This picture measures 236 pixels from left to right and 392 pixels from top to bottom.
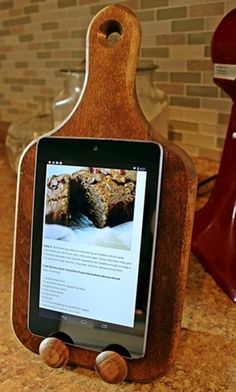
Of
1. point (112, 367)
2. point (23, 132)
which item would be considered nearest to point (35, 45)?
point (23, 132)

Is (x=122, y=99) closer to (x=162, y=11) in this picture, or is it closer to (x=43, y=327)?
(x=43, y=327)

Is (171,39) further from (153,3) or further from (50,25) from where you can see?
(50,25)

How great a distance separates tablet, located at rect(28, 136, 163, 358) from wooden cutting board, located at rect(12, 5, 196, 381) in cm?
1

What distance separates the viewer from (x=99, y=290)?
43cm

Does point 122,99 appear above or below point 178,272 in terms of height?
above

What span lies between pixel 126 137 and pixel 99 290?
0.16 m

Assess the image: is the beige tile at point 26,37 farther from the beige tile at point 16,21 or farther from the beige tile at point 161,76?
the beige tile at point 161,76

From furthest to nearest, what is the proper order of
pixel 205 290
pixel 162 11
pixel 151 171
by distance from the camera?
pixel 162 11
pixel 205 290
pixel 151 171

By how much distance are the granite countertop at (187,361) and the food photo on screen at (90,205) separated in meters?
0.14

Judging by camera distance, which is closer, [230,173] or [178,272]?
[178,272]

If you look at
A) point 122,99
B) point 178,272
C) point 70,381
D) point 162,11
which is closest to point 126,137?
point 122,99

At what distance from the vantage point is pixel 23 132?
112cm

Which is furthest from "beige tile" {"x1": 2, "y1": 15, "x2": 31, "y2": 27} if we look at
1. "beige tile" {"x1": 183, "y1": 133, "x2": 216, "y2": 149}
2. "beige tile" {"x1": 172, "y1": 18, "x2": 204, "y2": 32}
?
"beige tile" {"x1": 183, "y1": 133, "x2": 216, "y2": 149}

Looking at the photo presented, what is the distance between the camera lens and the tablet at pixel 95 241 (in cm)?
41
